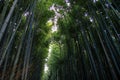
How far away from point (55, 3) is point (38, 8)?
1.53 meters

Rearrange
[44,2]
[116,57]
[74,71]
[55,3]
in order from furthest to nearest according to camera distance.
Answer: [74,71]
[55,3]
[44,2]
[116,57]

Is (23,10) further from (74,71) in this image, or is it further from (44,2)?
(74,71)

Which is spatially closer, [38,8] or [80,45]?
[38,8]

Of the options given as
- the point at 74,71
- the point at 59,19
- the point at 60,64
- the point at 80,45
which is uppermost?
the point at 59,19

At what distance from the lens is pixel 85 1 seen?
669 centimetres

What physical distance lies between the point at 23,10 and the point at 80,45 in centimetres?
411

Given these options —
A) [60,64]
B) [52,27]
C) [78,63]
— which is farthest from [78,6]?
[60,64]

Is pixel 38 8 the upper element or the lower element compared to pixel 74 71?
upper

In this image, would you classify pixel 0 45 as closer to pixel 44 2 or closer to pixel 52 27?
pixel 44 2

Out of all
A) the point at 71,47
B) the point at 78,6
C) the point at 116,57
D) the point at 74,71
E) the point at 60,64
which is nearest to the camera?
the point at 116,57

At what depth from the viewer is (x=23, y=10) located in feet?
16.8

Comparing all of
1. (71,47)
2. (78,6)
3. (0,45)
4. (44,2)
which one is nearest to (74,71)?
(71,47)

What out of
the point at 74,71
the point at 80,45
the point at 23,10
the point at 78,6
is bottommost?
the point at 74,71

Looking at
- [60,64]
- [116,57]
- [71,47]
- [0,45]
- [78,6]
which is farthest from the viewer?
[60,64]
